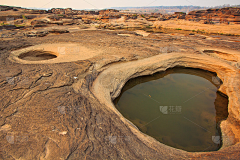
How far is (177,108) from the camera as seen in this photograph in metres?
4.96

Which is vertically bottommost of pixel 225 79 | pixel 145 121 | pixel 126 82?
pixel 145 121

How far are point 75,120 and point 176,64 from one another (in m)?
6.51

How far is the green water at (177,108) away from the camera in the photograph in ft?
13.1

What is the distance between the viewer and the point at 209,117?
484 centimetres

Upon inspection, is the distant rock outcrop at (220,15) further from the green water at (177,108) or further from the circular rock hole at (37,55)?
the circular rock hole at (37,55)

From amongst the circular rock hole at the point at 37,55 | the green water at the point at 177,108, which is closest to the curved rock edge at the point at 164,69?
the green water at the point at 177,108

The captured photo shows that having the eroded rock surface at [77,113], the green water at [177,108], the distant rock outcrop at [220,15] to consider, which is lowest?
the green water at [177,108]

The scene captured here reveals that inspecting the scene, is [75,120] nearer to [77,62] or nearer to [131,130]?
[131,130]

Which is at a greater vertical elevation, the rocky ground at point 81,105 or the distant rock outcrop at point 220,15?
the distant rock outcrop at point 220,15

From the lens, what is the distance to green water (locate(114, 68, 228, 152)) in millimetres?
4008

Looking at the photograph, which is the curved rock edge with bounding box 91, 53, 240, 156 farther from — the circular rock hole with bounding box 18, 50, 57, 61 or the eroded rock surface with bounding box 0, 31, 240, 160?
the circular rock hole with bounding box 18, 50, 57, 61

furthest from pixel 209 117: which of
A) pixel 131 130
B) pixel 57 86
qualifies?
pixel 57 86

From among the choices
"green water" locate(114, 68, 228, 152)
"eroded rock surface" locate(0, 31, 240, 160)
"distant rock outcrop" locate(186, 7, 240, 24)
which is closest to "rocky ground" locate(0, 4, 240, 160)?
"eroded rock surface" locate(0, 31, 240, 160)

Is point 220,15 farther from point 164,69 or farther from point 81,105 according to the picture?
point 81,105
